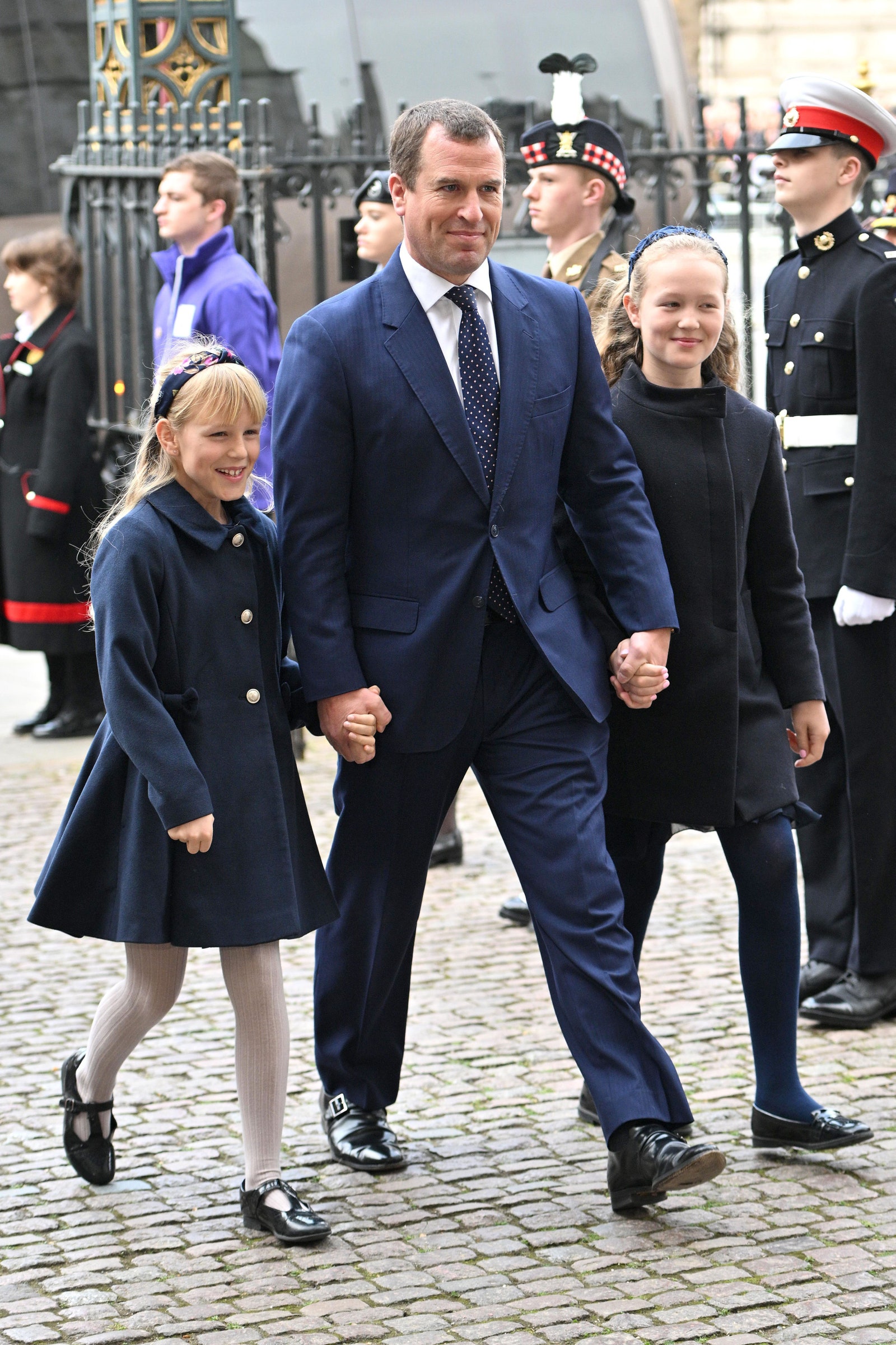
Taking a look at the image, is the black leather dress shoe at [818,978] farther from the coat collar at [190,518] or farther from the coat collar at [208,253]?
the coat collar at [208,253]

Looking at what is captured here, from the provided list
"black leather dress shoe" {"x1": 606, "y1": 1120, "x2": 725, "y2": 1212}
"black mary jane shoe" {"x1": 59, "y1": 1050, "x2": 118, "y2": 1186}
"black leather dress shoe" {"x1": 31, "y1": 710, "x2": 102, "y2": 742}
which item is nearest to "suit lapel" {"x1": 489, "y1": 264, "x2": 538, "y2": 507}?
"black leather dress shoe" {"x1": 606, "y1": 1120, "x2": 725, "y2": 1212}

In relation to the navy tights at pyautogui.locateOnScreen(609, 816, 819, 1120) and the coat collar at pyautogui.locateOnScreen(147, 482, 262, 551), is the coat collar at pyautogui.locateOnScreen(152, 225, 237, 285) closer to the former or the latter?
the coat collar at pyautogui.locateOnScreen(147, 482, 262, 551)

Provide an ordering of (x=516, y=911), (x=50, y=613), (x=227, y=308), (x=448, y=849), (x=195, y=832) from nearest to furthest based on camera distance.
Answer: (x=195, y=832)
(x=516, y=911)
(x=448, y=849)
(x=227, y=308)
(x=50, y=613)

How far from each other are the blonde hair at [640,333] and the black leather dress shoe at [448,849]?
2563 mm

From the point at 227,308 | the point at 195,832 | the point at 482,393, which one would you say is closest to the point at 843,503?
the point at 482,393

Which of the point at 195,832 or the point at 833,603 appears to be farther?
the point at 833,603

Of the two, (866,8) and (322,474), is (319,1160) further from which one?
(866,8)

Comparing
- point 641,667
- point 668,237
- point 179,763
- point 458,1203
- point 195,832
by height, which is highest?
point 668,237

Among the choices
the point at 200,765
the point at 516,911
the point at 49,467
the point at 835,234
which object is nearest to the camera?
the point at 200,765

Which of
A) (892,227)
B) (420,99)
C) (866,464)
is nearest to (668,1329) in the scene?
(866,464)

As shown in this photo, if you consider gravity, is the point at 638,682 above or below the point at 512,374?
below

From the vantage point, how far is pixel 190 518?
3.70m

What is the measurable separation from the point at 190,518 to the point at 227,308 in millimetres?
3219

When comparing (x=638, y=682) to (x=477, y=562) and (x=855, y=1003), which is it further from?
(x=855, y=1003)
